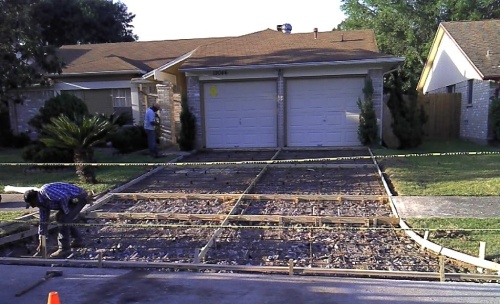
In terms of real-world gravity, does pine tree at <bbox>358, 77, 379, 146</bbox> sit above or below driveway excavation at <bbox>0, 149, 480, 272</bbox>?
A: above

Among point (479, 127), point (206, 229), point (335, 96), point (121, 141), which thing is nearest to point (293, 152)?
point (335, 96)

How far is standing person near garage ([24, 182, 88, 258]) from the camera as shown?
6215 mm

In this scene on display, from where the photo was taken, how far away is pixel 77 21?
4041 cm

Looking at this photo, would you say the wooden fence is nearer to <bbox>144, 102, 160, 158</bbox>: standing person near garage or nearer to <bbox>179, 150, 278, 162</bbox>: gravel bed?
<bbox>179, 150, 278, 162</bbox>: gravel bed

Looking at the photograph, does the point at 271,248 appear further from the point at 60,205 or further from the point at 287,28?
the point at 287,28

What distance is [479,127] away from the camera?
715 inches

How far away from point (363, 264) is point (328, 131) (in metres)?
11.8

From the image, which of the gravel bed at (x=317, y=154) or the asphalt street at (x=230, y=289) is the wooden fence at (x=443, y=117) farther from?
the asphalt street at (x=230, y=289)

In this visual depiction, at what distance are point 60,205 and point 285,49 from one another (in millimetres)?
13613

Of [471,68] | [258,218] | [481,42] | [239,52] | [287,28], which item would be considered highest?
[287,28]

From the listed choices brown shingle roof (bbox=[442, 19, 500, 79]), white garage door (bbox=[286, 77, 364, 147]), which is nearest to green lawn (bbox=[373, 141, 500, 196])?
white garage door (bbox=[286, 77, 364, 147])

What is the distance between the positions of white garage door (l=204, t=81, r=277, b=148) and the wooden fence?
7.73m

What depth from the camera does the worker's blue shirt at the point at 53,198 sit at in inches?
245

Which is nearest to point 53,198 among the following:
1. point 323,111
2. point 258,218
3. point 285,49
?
point 258,218
